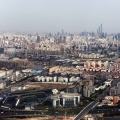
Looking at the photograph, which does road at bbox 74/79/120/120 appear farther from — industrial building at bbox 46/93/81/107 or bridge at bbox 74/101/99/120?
industrial building at bbox 46/93/81/107

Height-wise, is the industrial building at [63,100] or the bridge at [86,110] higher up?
the industrial building at [63,100]

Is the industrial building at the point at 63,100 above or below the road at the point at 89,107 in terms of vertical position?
above

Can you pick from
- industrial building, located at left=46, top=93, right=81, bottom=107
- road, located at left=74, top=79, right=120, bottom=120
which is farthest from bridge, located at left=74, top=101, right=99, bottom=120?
industrial building, located at left=46, top=93, right=81, bottom=107

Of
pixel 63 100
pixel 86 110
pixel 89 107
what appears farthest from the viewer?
pixel 63 100

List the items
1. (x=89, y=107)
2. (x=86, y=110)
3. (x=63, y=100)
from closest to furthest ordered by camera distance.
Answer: (x=86, y=110) → (x=89, y=107) → (x=63, y=100)

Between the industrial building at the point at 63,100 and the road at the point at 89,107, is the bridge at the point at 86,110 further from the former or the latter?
the industrial building at the point at 63,100

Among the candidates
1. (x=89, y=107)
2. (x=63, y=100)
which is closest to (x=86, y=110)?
(x=89, y=107)

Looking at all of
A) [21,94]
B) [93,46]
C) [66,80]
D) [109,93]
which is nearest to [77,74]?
[66,80]

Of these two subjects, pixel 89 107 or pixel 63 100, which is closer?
pixel 89 107

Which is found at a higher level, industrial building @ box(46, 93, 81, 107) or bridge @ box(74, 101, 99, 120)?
industrial building @ box(46, 93, 81, 107)

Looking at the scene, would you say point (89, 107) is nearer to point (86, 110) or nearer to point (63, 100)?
point (86, 110)

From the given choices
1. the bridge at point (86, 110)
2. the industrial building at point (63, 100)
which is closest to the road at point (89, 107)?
the bridge at point (86, 110)

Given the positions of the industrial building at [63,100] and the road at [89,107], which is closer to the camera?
the road at [89,107]
